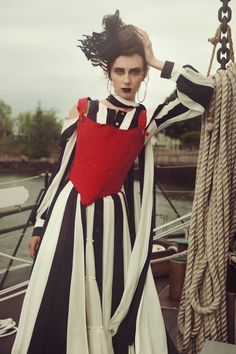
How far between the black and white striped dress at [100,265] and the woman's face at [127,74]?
96mm

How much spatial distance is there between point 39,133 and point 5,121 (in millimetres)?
4875

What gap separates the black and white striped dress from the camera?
201cm

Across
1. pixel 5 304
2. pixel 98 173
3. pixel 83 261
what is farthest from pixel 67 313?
pixel 5 304

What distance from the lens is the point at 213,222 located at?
6.86 ft

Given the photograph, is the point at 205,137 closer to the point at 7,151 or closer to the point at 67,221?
the point at 67,221

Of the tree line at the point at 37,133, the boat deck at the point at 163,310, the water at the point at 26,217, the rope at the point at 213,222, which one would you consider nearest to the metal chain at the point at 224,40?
the rope at the point at 213,222

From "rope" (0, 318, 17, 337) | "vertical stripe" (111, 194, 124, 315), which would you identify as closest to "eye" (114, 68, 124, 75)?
"vertical stripe" (111, 194, 124, 315)

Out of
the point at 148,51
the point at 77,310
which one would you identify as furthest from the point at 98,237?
the point at 148,51

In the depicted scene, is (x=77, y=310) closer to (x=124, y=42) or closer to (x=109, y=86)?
(x=109, y=86)

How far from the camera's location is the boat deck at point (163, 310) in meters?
2.62

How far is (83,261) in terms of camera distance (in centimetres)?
205

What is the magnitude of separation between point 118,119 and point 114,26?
1.28 feet

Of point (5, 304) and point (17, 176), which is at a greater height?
point (5, 304)

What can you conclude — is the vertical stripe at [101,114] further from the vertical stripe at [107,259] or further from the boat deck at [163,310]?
the boat deck at [163,310]
